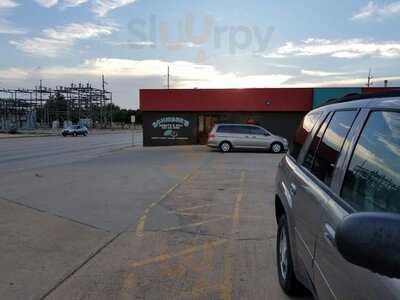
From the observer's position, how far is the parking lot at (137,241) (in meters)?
4.45

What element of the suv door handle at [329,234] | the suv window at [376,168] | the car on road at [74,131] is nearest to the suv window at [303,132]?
the suv window at [376,168]

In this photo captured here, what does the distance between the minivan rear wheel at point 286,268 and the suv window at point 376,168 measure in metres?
1.67

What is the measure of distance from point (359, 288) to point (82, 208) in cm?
697

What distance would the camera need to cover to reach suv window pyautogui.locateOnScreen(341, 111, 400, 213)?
2.08m

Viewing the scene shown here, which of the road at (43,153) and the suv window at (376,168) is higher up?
the suv window at (376,168)

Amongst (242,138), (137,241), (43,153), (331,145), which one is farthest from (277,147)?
(331,145)

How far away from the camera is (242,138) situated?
25.6 metres

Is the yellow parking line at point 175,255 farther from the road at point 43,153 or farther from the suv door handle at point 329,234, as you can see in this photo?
the road at point 43,153

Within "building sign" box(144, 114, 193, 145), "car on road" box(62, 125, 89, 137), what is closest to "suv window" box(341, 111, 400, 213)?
"building sign" box(144, 114, 193, 145)

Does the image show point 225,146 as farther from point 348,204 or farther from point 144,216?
point 348,204

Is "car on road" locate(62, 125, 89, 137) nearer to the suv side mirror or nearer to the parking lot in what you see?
the parking lot

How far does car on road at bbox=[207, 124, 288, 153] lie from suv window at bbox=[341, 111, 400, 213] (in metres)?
22.9

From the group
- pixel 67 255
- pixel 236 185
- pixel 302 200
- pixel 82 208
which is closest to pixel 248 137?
pixel 236 185

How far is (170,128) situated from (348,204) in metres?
29.6
